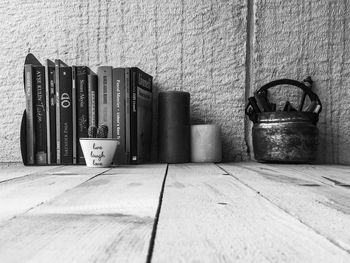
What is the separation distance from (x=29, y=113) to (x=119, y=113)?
0.30 meters

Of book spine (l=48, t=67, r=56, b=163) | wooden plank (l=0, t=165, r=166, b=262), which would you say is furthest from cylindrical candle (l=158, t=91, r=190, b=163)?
wooden plank (l=0, t=165, r=166, b=262)

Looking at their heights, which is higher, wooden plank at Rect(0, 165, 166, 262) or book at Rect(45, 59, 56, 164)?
Answer: book at Rect(45, 59, 56, 164)

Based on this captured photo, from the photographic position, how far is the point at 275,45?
1417mm

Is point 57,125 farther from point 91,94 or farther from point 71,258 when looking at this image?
point 71,258

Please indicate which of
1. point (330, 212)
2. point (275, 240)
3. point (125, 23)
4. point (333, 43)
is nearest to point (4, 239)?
point (275, 240)

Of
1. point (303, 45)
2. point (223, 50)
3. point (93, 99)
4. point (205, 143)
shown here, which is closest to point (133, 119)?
point (93, 99)

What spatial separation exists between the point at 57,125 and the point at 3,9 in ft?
2.00

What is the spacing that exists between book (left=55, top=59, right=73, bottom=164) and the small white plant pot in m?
0.15

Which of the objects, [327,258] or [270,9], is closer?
[327,258]

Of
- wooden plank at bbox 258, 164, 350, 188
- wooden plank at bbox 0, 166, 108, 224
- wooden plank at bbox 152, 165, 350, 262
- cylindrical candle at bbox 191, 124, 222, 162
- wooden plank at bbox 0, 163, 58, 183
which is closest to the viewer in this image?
wooden plank at bbox 152, 165, 350, 262

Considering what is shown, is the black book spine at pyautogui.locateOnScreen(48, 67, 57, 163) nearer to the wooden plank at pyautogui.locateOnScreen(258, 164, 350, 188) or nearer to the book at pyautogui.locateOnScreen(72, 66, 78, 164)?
the book at pyautogui.locateOnScreen(72, 66, 78, 164)

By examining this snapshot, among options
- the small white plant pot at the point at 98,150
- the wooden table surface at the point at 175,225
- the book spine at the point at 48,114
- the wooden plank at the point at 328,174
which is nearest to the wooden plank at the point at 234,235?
the wooden table surface at the point at 175,225

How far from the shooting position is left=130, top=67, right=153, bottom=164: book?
1205 mm

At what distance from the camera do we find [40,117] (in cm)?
122
